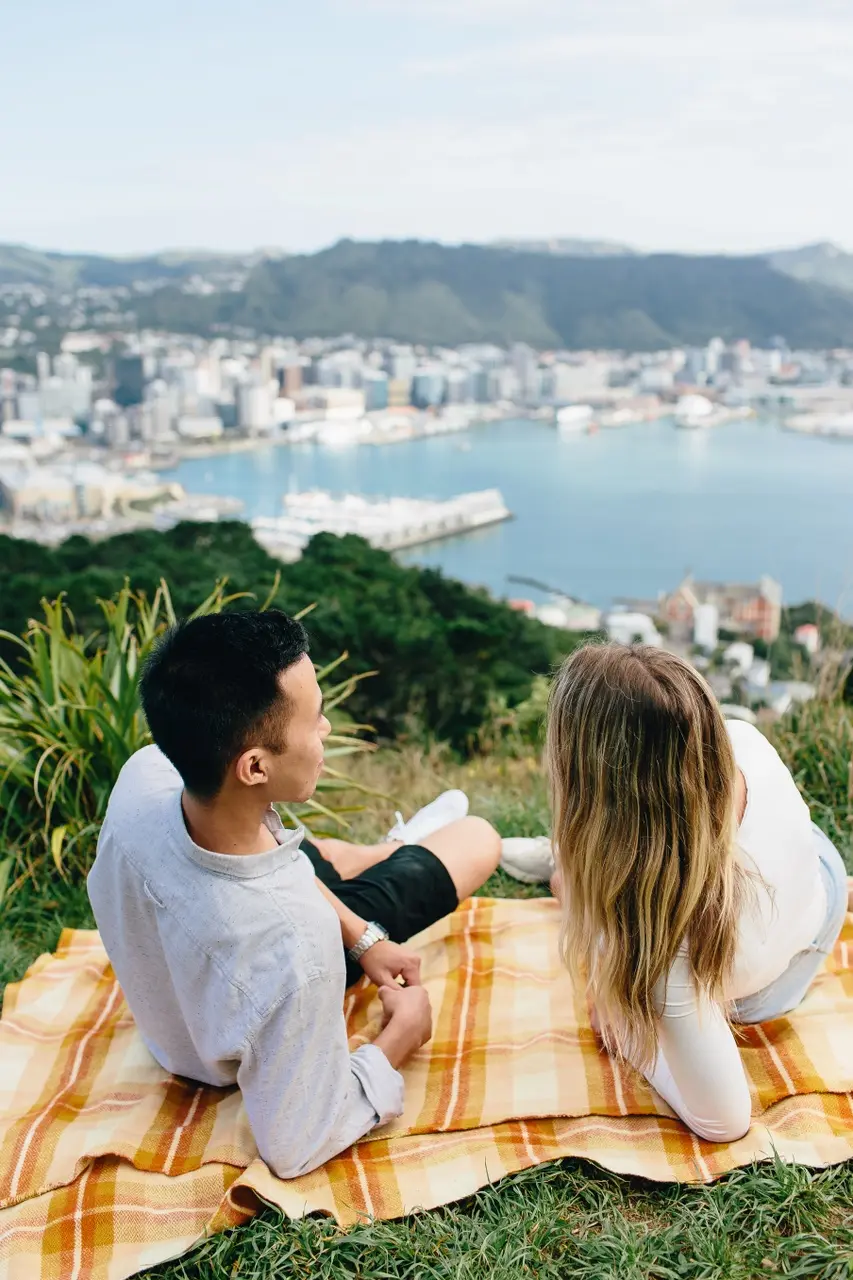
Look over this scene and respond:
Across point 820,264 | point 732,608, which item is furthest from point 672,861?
point 820,264

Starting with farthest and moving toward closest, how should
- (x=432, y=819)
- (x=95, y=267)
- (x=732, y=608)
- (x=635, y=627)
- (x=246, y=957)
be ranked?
(x=95, y=267)
(x=732, y=608)
(x=635, y=627)
(x=432, y=819)
(x=246, y=957)

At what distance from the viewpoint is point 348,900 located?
206 cm

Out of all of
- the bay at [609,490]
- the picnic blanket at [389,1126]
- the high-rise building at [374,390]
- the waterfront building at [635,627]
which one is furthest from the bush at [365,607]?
the high-rise building at [374,390]

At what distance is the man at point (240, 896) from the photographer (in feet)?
4.66

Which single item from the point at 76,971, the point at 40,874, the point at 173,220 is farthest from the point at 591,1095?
the point at 173,220

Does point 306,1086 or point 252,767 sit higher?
point 252,767

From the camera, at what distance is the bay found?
2211 centimetres

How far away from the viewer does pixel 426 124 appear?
36.6 metres

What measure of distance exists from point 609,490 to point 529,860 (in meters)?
25.8

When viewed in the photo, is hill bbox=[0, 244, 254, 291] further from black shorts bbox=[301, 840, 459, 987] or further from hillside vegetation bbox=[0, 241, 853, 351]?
black shorts bbox=[301, 840, 459, 987]

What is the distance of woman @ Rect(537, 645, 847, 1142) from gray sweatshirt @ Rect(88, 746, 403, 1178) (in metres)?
0.41

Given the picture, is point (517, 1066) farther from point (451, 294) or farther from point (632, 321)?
point (451, 294)

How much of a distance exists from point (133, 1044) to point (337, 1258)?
68 centimetres

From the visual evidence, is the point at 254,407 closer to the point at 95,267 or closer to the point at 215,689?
the point at 95,267
